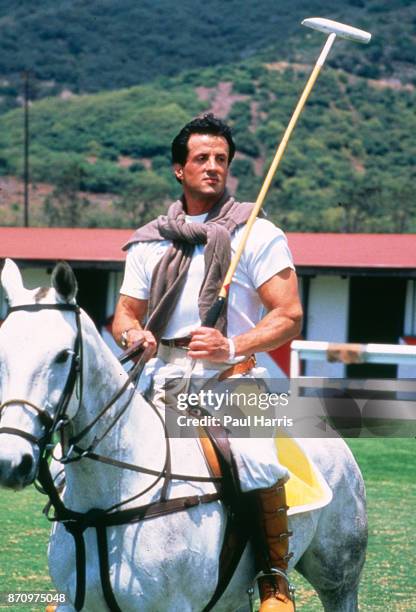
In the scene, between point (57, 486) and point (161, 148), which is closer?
point (57, 486)

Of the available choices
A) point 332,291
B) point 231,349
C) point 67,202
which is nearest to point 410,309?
point 332,291

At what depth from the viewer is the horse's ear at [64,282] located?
13.0 ft

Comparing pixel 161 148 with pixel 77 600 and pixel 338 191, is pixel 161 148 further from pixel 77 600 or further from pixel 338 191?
pixel 77 600

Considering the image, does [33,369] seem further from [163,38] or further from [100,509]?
[163,38]

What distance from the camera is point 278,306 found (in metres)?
4.77

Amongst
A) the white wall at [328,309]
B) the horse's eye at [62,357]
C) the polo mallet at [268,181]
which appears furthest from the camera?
the white wall at [328,309]

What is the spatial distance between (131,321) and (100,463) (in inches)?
33.3

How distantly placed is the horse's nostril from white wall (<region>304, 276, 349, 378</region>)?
17835mm

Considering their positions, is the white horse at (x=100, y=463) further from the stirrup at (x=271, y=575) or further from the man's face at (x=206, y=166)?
the man's face at (x=206, y=166)

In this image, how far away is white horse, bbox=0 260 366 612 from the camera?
385 centimetres

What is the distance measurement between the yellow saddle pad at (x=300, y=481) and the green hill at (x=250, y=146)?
4350cm

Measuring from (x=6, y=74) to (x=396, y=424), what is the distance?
72591mm

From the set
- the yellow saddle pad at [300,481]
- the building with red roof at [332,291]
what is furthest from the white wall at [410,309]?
the yellow saddle pad at [300,481]

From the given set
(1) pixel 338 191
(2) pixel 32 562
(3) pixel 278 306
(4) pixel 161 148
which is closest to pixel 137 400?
(3) pixel 278 306
